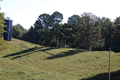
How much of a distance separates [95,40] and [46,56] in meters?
24.4

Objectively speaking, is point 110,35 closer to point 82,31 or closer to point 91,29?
point 91,29

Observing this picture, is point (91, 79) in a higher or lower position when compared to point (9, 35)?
lower

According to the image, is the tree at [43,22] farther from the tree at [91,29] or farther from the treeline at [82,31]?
the tree at [91,29]

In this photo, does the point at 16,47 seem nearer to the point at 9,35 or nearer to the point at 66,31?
the point at 9,35

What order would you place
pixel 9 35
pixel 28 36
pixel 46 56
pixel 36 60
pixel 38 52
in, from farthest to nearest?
pixel 28 36
pixel 9 35
pixel 38 52
pixel 46 56
pixel 36 60

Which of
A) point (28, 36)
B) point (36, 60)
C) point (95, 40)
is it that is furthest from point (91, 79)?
point (28, 36)

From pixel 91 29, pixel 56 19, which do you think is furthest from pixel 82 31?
pixel 56 19

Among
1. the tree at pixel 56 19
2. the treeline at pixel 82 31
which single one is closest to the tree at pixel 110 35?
the treeline at pixel 82 31

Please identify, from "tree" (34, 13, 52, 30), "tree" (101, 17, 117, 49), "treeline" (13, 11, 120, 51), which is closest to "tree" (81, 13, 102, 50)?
"treeline" (13, 11, 120, 51)

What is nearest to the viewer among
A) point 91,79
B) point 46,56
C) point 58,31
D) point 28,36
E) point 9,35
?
point 91,79

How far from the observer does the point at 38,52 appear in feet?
213

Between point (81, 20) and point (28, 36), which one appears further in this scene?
point (28, 36)

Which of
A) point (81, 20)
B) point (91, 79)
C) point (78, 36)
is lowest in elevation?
point (91, 79)

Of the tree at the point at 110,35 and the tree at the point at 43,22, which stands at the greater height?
the tree at the point at 43,22
